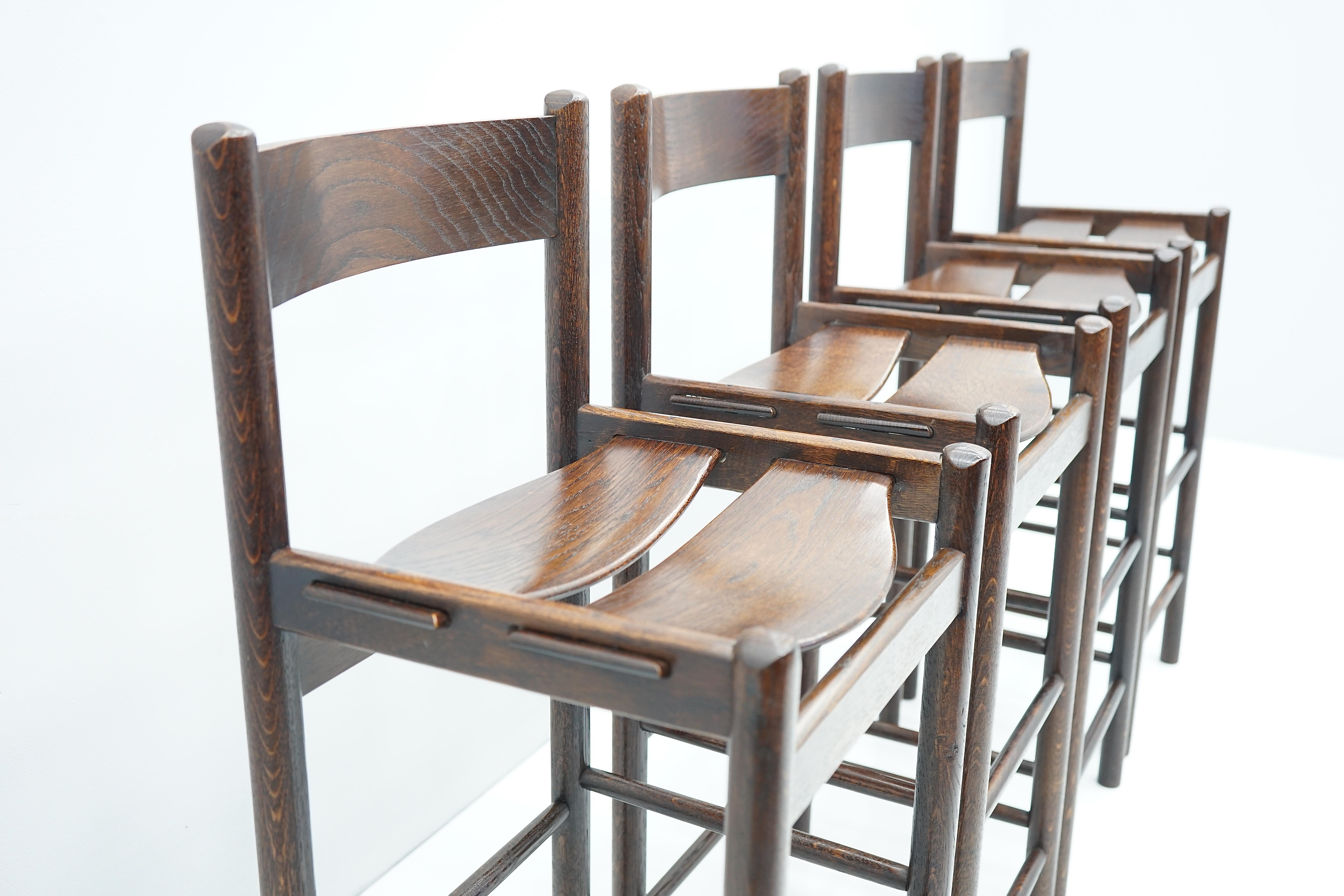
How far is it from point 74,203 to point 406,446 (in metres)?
0.57

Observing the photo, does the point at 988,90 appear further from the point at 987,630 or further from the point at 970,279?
the point at 987,630

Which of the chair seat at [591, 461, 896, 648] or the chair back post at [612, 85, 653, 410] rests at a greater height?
the chair back post at [612, 85, 653, 410]

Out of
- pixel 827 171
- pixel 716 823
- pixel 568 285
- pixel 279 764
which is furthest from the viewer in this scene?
pixel 827 171

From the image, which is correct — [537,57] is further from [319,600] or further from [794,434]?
[319,600]

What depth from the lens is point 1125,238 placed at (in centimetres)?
219

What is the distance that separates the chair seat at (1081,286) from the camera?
1.71 metres

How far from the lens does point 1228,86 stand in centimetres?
348

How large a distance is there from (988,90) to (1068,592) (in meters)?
1.20

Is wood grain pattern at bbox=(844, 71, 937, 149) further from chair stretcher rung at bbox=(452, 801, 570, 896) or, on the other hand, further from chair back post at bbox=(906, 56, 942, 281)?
chair stretcher rung at bbox=(452, 801, 570, 896)

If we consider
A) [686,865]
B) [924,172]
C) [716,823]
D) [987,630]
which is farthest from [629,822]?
[924,172]

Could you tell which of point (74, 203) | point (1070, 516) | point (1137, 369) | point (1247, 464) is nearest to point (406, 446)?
point (74, 203)

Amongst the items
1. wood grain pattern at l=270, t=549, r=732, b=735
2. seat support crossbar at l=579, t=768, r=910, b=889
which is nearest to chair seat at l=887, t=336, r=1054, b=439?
seat support crossbar at l=579, t=768, r=910, b=889

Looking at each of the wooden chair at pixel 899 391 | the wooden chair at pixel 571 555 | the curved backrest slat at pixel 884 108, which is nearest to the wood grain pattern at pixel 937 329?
the wooden chair at pixel 899 391

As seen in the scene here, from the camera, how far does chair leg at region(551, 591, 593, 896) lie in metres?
1.29
